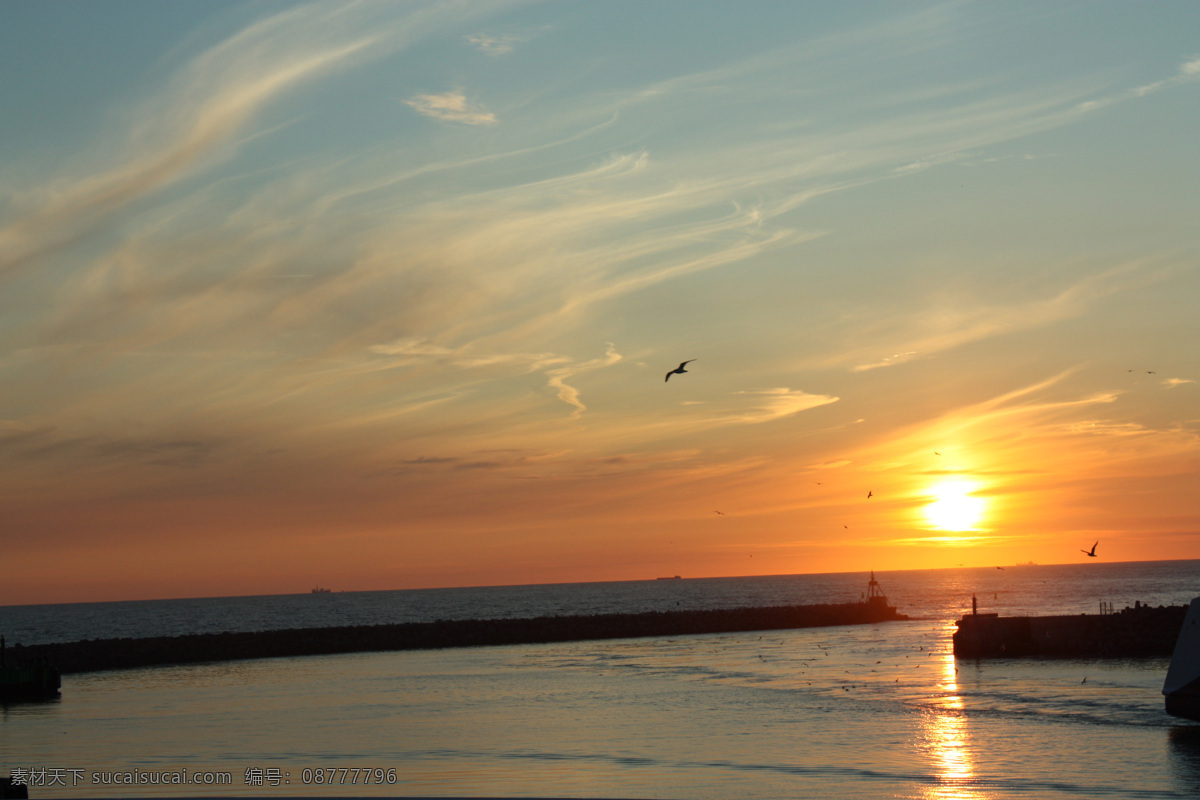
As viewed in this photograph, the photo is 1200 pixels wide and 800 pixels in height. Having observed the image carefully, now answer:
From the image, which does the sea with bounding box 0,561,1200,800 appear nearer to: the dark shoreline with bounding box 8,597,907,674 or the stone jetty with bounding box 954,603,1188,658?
the stone jetty with bounding box 954,603,1188,658

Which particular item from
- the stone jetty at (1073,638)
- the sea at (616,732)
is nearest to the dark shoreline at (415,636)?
the sea at (616,732)

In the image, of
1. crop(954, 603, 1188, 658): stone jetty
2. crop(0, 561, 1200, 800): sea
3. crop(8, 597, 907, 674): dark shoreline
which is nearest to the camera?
crop(0, 561, 1200, 800): sea

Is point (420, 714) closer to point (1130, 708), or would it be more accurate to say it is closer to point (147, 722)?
point (147, 722)

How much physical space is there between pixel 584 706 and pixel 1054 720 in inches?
700

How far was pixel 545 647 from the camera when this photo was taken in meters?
81.6

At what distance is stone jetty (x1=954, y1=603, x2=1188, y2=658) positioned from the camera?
6656cm

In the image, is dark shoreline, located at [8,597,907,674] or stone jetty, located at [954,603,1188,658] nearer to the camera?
stone jetty, located at [954,603,1188,658]

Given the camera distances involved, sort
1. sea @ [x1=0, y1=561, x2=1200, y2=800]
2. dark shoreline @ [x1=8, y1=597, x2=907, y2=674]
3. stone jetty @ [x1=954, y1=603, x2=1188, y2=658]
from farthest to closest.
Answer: dark shoreline @ [x1=8, y1=597, x2=907, y2=674] → stone jetty @ [x1=954, y1=603, x2=1188, y2=658] → sea @ [x1=0, y1=561, x2=1200, y2=800]

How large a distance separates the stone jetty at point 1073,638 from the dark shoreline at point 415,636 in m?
33.6

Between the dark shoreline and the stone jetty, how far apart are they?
110ft

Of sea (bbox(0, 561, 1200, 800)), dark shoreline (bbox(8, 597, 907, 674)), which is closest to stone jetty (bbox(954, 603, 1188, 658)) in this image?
sea (bbox(0, 561, 1200, 800))

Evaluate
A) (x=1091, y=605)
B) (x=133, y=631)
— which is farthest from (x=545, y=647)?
(x=1091, y=605)

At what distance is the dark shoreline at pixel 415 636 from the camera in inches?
2650

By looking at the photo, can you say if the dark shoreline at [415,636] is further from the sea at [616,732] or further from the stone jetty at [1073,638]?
the stone jetty at [1073,638]
